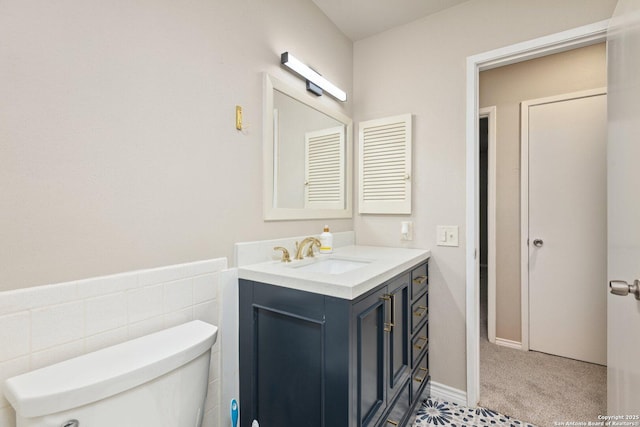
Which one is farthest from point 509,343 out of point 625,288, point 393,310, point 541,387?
point 625,288

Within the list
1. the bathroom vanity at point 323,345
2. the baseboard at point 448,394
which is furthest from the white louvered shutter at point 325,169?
the baseboard at point 448,394

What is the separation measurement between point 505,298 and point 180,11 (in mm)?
2933

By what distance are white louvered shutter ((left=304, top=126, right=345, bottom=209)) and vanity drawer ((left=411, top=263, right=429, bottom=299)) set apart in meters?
0.66

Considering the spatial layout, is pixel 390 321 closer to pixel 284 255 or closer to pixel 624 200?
pixel 284 255

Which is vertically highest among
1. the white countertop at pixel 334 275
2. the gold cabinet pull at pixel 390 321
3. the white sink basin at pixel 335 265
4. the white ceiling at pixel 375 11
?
the white ceiling at pixel 375 11

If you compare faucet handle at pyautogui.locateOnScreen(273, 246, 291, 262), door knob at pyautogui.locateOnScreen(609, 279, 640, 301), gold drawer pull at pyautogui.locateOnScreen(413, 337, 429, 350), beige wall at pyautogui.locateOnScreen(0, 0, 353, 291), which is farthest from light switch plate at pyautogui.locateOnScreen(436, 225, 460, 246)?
beige wall at pyautogui.locateOnScreen(0, 0, 353, 291)

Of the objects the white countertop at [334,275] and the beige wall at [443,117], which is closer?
the white countertop at [334,275]

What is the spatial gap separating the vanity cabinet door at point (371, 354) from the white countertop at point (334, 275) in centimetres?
7

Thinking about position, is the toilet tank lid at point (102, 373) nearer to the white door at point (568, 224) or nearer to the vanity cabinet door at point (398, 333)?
the vanity cabinet door at point (398, 333)

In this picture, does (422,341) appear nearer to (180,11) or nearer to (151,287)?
(151,287)

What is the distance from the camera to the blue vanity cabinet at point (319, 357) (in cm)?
103

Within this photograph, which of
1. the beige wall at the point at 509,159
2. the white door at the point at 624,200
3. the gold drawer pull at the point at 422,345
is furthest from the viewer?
the beige wall at the point at 509,159

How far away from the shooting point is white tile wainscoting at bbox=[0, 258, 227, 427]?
29.6 inches

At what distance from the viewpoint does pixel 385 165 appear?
6.79 feet
